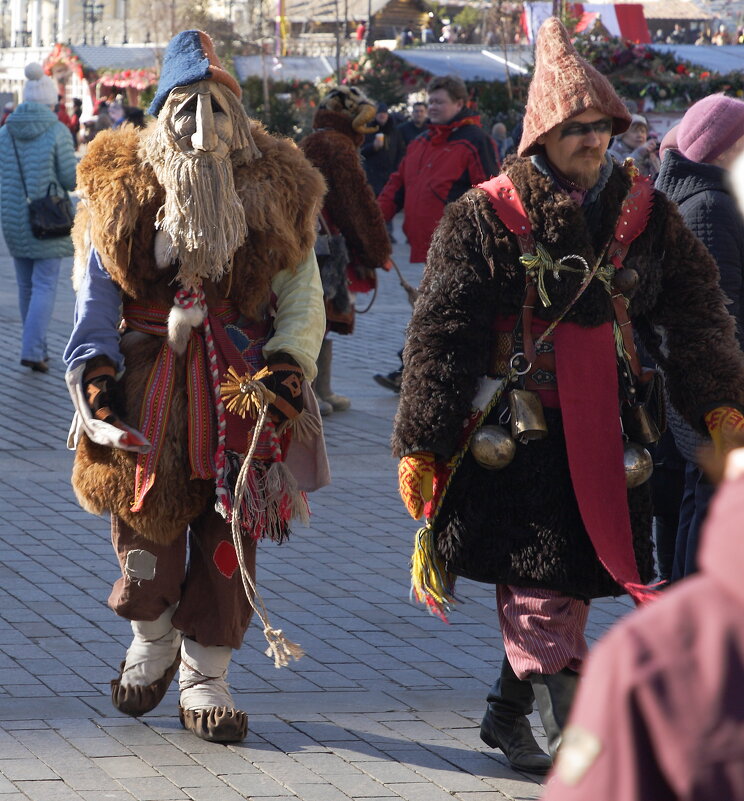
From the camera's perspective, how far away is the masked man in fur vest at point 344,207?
800 centimetres

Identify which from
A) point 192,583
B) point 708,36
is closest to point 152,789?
point 192,583

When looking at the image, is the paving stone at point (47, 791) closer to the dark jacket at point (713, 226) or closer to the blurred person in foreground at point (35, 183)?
the dark jacket at point (713, 226)

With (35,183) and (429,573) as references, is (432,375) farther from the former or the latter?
(35,183)

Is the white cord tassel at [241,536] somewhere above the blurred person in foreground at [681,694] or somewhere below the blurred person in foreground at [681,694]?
below

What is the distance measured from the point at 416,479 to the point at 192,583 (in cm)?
83

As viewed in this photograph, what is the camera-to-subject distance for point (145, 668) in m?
4.02

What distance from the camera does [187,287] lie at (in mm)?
3877

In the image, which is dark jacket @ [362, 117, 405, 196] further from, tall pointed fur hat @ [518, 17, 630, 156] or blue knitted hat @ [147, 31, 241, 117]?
tall pointed fur hat @ [518, 17, 630, 156]

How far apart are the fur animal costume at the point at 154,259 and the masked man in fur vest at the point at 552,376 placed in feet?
1.60

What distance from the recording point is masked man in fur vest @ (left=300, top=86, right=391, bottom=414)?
315 inches

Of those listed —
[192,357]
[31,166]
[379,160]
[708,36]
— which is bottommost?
[708,36]

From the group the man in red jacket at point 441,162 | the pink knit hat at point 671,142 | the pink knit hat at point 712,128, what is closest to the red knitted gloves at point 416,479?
the pink knit hat at point 712,128

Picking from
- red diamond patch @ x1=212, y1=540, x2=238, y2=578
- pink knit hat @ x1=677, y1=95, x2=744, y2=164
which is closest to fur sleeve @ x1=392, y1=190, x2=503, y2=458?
red diamond patch @ x1=212, y1=540, x2=238, y2=578

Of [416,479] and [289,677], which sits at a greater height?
[416,479]
